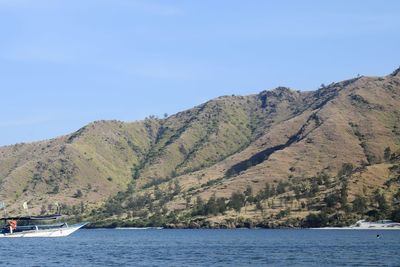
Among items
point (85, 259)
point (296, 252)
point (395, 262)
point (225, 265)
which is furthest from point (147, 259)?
point (395, 262)

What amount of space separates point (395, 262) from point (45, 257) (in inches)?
2020

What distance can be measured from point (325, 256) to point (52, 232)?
107 m

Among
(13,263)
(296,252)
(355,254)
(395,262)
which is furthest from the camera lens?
(296,252)

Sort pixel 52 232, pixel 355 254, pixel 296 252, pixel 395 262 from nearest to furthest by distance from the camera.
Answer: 1. pixel 395 262
2. pixel 355 254
3. pixel 296 252
4. pixel 52 232

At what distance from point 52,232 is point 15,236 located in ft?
34.9

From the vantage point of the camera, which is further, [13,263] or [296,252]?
[296,252]

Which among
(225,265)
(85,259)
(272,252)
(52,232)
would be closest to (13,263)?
(85,259)

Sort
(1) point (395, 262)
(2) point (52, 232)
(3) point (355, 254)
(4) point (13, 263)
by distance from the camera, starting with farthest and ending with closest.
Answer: (2) point (52, 232)
(3) point (355, 254)
(4) point (13, 263)
(1) point (395, 262)

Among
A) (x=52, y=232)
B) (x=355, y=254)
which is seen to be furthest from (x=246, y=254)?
(x=52, y=232)

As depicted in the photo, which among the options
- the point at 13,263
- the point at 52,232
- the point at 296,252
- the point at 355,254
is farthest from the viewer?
the point at 52,232

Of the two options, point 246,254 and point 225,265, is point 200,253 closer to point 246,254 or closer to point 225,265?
point 246,254

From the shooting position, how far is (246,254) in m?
107

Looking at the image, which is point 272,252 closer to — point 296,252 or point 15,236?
point 296,252

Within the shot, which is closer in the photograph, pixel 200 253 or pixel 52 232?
pixel 200 253
